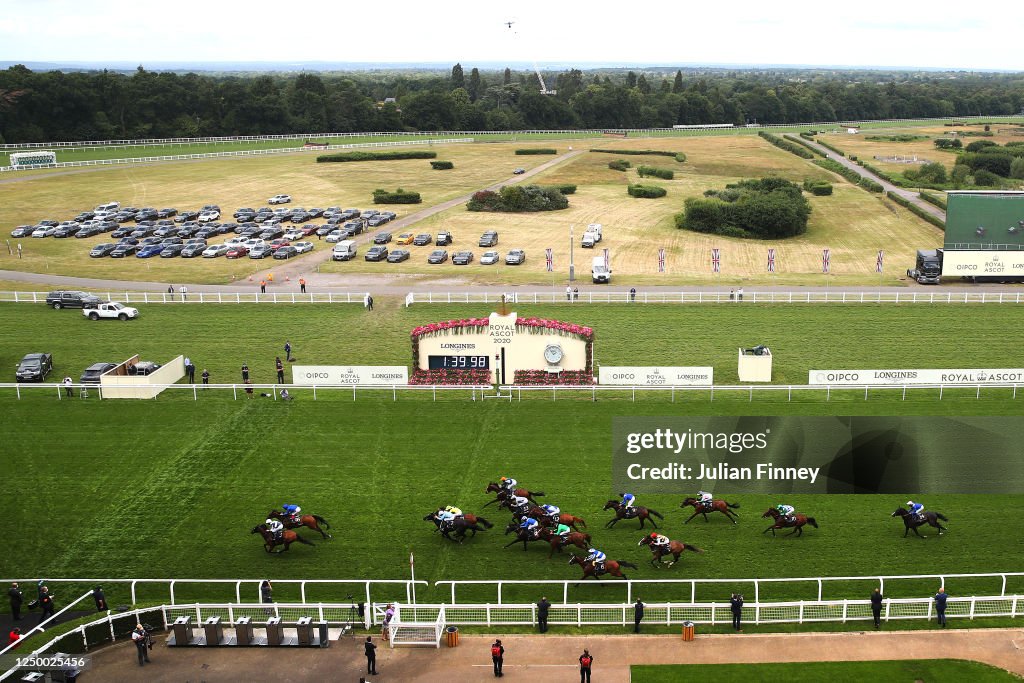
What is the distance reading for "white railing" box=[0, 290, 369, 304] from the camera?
5375 centimetres

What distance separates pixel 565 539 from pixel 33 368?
2607cm

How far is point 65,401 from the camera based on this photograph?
36469 mm

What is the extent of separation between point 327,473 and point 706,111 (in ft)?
525

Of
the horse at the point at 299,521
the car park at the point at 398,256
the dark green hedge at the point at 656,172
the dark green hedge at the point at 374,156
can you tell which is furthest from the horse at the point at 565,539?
the dark green hedge at the point at 374,156

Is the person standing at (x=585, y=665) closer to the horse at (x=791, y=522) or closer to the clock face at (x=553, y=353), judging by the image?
the horse at (x=791, y=522)

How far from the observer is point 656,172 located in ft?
350

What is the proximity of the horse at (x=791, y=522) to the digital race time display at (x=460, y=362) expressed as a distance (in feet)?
50.7

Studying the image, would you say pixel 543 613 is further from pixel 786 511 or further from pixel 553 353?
pixel 553 353

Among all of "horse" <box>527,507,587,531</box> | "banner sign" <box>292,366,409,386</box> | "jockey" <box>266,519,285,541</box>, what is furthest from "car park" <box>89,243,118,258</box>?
"horse" <box>527,507,587,531</box>

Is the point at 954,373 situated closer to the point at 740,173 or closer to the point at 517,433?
the point at 517,433

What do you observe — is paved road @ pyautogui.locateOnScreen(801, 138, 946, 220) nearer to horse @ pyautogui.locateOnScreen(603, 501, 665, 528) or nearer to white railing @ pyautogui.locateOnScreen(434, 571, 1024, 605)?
white railing @ pyautogui.locateOnScreen(434, 571, 1024, 605)

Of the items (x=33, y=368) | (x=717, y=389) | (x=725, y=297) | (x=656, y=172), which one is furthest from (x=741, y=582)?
(x=656, y=172)

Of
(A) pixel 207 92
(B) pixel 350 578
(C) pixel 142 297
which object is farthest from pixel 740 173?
(B) pixel 350 578

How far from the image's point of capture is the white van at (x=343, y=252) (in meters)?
65.9
